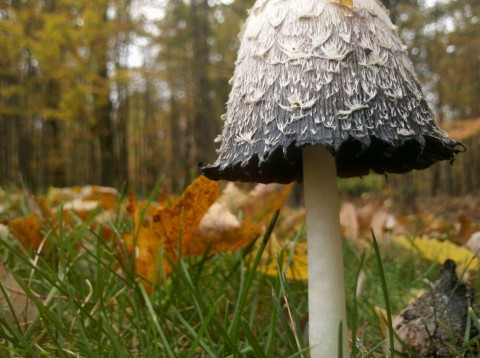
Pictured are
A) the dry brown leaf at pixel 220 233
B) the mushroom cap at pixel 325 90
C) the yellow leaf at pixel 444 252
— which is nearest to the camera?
the mushroom cap at pixel 325 90

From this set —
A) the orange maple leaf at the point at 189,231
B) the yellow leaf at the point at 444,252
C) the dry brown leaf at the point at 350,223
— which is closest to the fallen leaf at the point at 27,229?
the orange maple leaf at the point at 189,231

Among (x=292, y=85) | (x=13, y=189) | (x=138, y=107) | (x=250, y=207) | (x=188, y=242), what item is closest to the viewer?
(x=292, y=85)

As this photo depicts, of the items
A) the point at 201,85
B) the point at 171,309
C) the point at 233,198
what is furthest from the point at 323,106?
the point at 201,85

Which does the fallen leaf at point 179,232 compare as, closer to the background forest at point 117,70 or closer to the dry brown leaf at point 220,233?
the dry brown leaf at point 220,233

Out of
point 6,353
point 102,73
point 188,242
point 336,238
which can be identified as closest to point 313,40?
point 336,238

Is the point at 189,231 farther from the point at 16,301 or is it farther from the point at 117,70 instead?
the point at 117,70

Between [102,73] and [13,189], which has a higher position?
[102,73]

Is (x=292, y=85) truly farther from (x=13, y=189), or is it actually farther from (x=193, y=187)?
(x=13, y=189)
